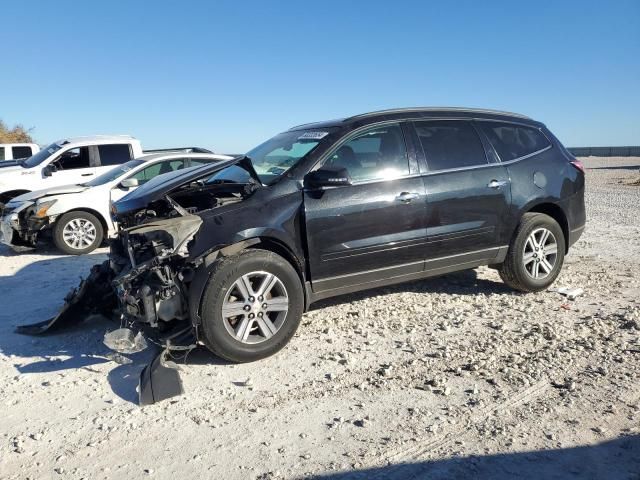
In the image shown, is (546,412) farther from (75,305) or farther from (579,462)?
(75,305)

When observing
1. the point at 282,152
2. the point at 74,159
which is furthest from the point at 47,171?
the point at 282,152

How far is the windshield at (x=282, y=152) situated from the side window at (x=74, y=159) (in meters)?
6.74

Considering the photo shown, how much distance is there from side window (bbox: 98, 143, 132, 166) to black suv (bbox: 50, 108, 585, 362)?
6534 millimetres

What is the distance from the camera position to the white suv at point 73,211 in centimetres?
845

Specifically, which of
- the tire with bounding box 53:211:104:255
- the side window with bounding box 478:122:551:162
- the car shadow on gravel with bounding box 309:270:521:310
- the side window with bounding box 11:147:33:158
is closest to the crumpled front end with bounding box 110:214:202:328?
the car shadow on gravel with bounding box 309:270:521:310

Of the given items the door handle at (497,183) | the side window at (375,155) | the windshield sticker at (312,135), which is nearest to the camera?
the side window at (375,155)

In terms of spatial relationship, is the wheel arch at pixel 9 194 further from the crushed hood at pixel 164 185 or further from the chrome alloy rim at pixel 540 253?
the chrome alloy rim at pixel 540 253

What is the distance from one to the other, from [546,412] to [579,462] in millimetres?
498

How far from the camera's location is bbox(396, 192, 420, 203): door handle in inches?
186

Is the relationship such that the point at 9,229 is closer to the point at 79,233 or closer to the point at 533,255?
the point at 79,233

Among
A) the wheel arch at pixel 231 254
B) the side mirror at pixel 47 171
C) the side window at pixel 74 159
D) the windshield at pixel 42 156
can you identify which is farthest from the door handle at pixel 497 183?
the windshield at pixel 42 156

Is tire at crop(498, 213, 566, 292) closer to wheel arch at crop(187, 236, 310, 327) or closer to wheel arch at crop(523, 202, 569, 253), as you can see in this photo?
wheel arch at crop(523, 202, 569, 253)

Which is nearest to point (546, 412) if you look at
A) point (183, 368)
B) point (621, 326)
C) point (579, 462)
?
point (579, 462)

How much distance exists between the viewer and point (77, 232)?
874 cm
